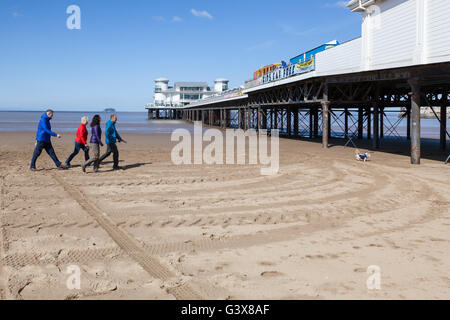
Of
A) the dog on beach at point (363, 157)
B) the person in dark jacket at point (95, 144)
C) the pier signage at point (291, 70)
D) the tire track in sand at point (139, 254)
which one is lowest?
the tire track in sand at point (139, 254)

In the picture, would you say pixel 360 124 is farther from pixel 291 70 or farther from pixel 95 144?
pixel 95 144

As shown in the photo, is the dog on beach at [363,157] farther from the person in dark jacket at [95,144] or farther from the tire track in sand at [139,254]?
the tire track in sand at [139,254]

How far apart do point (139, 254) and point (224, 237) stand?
1.26m

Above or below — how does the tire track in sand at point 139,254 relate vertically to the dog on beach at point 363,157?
below

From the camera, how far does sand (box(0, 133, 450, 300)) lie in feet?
12.7

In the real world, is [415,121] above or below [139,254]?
above

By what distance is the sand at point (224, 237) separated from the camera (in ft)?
12.7

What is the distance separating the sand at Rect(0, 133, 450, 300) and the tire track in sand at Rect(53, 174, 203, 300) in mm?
18

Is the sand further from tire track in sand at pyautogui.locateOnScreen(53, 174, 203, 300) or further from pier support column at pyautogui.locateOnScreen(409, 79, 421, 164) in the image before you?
pier support column at pyautogui.locateOnScreen(409, 79, 421, 164)

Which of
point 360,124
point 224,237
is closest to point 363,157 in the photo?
point 224,237

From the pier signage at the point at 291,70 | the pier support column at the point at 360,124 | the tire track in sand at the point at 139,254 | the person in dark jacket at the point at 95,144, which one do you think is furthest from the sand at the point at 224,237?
the pier support column at the point at 360,124

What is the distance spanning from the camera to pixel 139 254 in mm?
4762

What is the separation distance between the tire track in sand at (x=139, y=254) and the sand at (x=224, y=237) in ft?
0.06

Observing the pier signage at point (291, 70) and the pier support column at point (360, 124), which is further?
the pier support column at point (360, 124)
